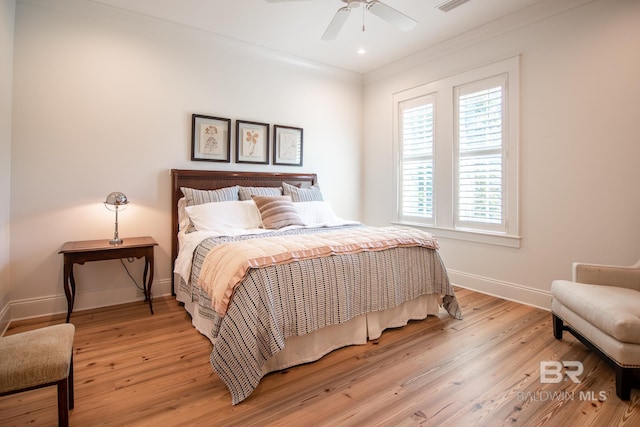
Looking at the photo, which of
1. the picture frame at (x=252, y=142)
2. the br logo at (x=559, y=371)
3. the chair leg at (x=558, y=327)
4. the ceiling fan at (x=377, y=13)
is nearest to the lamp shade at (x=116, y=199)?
the picture frame at (x=252, y=142)

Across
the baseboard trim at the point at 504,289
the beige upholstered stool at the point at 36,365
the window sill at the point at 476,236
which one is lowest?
the baseboard trim at the point at 504,289

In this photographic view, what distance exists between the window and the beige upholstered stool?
3.78 m

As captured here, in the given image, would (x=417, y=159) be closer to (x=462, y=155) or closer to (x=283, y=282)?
(x=462, y=155)

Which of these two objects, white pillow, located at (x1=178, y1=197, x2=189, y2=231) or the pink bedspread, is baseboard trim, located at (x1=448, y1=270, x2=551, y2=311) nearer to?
the pink bedspread

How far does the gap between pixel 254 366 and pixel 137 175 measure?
2.53 m

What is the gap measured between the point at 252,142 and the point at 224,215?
1243 mm

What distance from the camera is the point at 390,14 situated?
103 inches

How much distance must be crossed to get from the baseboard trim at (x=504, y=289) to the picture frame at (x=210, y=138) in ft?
10.5

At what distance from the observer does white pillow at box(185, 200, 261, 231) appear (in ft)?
10.4

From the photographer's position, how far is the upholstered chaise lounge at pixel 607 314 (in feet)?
5.94

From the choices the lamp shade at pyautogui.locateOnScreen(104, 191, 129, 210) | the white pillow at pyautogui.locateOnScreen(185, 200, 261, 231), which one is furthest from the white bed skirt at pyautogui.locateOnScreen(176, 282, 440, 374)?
the lamp shade at pyautogui.locateOnScreen(104, 191, 129, 210)

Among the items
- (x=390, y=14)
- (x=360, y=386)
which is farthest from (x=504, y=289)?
(x=390, y=14)

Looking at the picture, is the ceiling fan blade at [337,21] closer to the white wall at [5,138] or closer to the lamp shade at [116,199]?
the lamp shade at [116,199]

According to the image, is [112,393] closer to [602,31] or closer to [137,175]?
[137,175]
